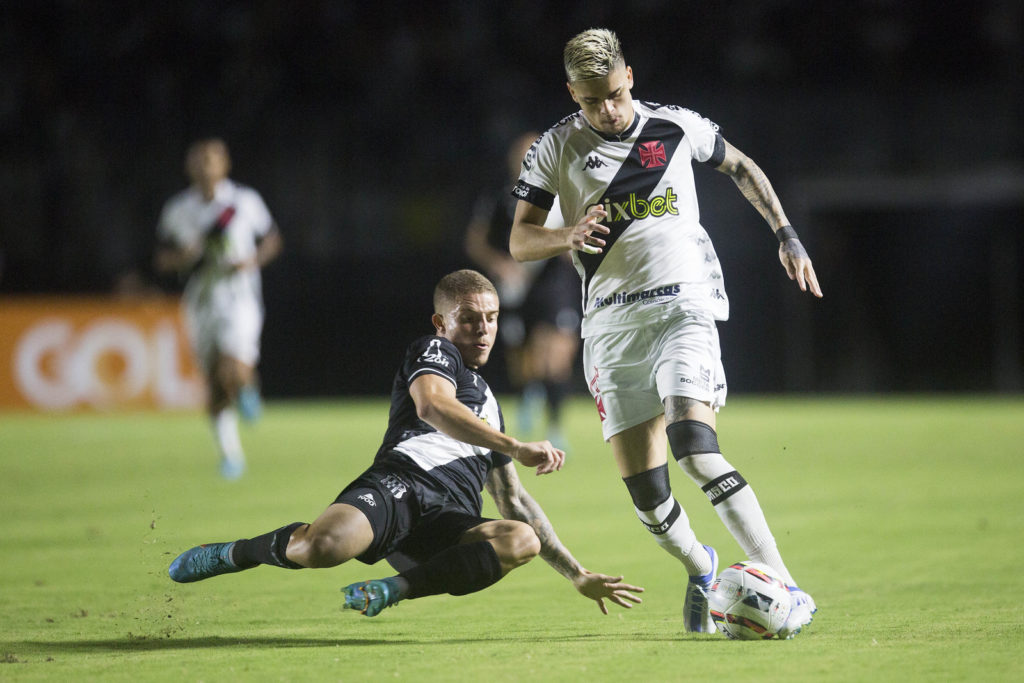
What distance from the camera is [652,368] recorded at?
4.83 meters

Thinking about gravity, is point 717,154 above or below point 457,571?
above

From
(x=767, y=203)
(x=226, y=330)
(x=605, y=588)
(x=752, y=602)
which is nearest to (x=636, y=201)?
(x=767, y=203)

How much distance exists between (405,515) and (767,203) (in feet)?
5.73

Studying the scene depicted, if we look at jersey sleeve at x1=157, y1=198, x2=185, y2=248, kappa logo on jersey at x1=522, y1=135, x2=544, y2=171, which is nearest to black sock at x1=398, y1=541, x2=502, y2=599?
kappa logo on jersey at x1=522, y1=135, x2=544, y2=171

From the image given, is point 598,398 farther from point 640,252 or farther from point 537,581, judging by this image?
point 537,581

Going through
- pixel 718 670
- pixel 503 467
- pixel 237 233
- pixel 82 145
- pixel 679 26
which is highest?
pixel 679 26

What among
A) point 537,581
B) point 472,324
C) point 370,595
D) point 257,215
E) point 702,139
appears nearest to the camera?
point 370,595

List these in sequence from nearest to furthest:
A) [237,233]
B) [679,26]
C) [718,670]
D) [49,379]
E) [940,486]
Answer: [718,670] < [940,486] < [237,233] < [49,379] < [679,26]

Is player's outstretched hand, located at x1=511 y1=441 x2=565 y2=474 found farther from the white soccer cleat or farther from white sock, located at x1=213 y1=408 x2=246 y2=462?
white sock, located at x1=213 y1=408 x2=246 y2=462

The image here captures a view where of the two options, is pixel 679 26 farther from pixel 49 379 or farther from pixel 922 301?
pixel 49 379

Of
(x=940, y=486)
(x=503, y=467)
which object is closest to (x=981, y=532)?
(x=940, y=486)

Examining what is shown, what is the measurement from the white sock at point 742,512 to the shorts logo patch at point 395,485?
963mm

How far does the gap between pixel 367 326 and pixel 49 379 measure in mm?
4467

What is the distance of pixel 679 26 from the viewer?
859 inches
